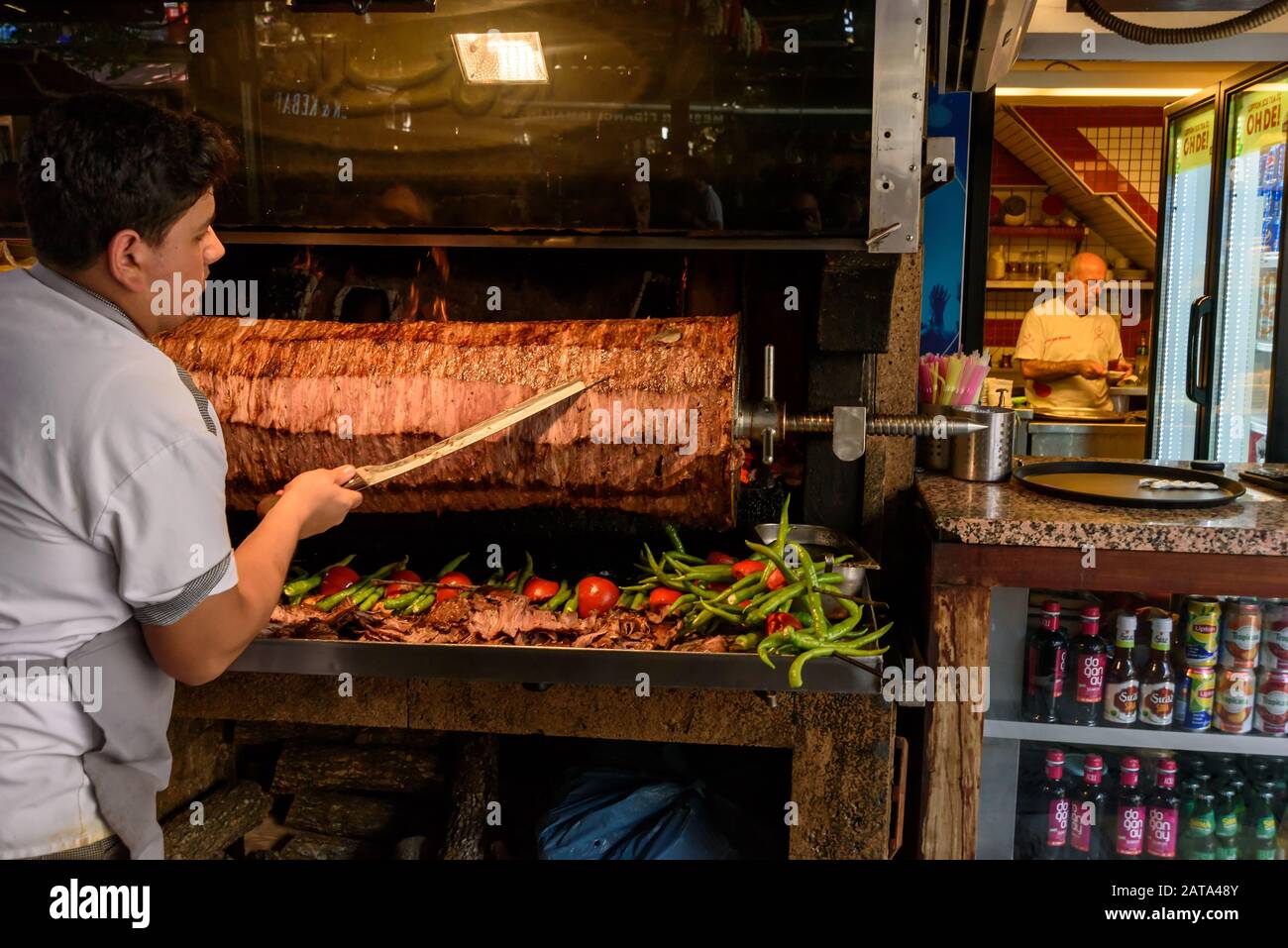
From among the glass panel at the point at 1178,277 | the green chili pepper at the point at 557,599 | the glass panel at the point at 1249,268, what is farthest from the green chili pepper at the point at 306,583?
the glass panel at the point at 1178,277

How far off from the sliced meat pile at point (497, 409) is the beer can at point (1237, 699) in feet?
5.35

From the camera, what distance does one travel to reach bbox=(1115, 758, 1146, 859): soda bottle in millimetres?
3299

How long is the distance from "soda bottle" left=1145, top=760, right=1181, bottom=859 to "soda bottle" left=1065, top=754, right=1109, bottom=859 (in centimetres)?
15

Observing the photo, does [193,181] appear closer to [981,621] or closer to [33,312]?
[33,312]

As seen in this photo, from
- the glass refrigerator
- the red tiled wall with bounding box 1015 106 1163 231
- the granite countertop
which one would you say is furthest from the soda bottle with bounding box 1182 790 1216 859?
the red tiled wall with bounding box 1015 106 1163 231

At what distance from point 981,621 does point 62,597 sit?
2.38 meters

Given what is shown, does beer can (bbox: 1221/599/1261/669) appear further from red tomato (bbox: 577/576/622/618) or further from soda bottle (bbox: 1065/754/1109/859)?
red tomato (bbox: 577/576/622/618)

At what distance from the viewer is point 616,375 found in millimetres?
3076

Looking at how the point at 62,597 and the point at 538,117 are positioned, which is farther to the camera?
the point at 538,117

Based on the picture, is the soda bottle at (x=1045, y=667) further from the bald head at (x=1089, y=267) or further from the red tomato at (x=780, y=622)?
the bald head at (x=1089, y=267)

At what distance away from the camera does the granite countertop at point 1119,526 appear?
2.82m

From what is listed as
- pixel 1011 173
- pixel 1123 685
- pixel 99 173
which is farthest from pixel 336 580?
pixel 1011 173
